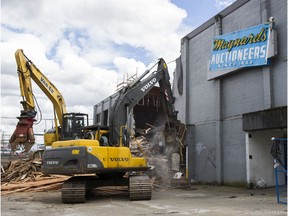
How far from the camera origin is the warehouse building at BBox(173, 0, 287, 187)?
16.6 metres

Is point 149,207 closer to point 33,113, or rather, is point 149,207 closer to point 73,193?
point 73,193

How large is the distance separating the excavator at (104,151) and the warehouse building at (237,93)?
12.0 ft

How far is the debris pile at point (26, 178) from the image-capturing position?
58.7 ft

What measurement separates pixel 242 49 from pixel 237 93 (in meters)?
2.43

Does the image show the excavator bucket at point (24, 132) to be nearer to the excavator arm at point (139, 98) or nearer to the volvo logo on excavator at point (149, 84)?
the excavator arm at point (139, 98)

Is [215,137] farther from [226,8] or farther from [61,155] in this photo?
[61,155]

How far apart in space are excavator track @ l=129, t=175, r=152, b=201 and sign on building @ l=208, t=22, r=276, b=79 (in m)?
8.22

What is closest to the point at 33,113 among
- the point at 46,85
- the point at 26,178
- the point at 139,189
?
the point at 46,85

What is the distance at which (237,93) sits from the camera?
63.2 ft

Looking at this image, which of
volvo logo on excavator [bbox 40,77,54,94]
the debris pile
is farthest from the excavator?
the debris pile

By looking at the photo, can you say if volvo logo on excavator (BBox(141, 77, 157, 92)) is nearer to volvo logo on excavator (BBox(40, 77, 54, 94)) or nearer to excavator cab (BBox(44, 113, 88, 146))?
excavator cab (BBox(44, 113, 88, 146))

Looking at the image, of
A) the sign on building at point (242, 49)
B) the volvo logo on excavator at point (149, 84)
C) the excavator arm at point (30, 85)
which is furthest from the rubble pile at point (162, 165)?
the sign on building at point (242, 49)

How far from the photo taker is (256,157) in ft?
57.9

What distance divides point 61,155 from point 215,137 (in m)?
10.2
